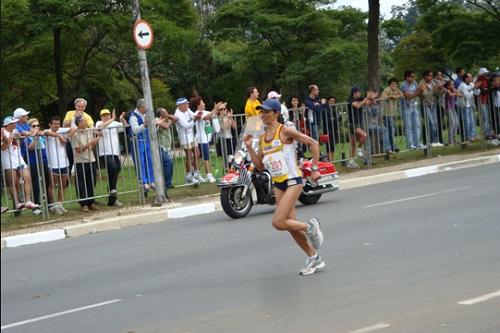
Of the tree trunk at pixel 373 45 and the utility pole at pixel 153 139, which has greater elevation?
the tree trunk at pixel 373 45

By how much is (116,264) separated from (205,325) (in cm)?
422

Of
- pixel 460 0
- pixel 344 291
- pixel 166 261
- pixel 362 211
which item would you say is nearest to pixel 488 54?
pixel 460 0

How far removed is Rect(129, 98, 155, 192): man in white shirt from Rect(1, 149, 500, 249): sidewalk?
0.93 metres

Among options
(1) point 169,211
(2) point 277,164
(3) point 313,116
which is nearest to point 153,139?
(1) point 169,211

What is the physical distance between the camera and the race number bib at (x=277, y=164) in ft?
33.0

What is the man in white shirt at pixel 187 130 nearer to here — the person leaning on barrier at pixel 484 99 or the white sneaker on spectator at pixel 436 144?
the white sneaker on spectator at pixel 436 144

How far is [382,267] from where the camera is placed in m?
9.62

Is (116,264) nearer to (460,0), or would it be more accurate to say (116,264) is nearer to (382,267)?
(382,267)

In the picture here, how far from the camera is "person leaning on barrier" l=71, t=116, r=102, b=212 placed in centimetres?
1698

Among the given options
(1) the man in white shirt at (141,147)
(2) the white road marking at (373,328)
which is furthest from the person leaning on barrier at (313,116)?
(2) the white road marking at (373,328)

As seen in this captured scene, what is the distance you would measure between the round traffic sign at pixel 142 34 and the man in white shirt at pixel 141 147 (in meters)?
1.30

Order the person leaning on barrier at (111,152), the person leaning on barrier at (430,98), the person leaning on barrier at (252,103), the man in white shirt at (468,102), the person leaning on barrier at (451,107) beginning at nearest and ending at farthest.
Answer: the person leaning on barrier at (111,152), the person leaning on barrier at (252,103), the person leaning on barrier at (430,98), the person leaning on barrier at (451,107), the man in white shirt at (468,102)

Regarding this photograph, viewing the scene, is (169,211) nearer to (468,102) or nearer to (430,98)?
(430,98)

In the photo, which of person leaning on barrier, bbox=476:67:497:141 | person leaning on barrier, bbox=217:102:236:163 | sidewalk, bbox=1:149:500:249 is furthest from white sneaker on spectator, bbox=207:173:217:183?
person leaning on barrier, bbox=476:67:497:141
